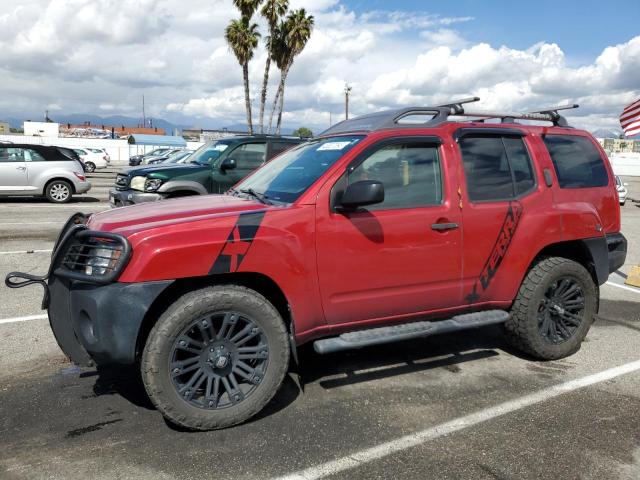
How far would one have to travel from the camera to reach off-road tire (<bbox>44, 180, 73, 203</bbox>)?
1532 cm

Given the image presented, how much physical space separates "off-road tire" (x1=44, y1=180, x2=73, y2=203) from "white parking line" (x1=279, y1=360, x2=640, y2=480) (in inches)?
576

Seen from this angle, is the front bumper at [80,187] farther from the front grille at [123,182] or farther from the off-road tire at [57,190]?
the front grille at [123,182]

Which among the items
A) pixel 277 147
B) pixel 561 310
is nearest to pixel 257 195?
pixel 561 310

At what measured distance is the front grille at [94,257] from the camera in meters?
3.03

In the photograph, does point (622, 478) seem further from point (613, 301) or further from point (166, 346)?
point (613, 301)

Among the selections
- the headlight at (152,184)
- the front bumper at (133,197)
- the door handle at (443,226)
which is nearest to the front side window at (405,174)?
the door handle at (443,226)

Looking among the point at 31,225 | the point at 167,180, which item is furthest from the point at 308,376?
the point at 31,225

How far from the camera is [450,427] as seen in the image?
338cm

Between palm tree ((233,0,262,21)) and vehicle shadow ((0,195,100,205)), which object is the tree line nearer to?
palm tree ((233,0,262,21))

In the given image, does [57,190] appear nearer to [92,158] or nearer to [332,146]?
[332,146]

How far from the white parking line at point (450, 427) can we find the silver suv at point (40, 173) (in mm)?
14533

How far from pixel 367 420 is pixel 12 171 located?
1456cm

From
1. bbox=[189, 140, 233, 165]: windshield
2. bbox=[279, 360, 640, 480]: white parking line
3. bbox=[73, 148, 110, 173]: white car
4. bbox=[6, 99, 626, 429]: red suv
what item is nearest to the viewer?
bbox=[279, 360, 640, 480]: white parking line

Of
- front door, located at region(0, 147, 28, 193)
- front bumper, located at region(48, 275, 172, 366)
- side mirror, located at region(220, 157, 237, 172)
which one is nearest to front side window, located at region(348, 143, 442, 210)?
front bumper, located at region(48, 275, 172, 366)
